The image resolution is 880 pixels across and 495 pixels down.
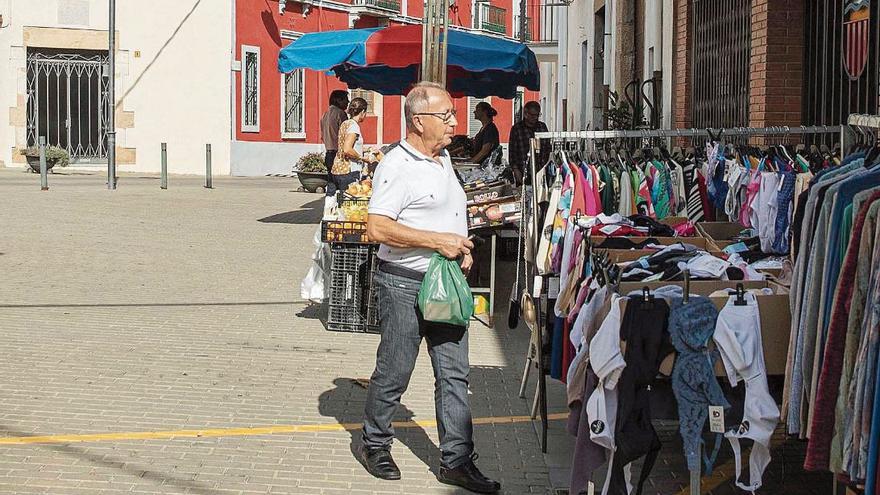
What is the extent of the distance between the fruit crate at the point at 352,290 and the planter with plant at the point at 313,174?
17.1m

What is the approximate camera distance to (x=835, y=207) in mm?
4465

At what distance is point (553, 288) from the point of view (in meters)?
6.87

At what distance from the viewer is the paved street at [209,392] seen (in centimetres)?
591

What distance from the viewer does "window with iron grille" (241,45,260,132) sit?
34.3 m

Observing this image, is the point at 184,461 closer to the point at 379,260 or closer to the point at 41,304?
the point at 379,260

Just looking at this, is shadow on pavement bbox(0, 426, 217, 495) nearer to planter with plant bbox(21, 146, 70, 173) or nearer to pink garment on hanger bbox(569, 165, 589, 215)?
pink garment on hanger bbox(569, 165, 589, 215)

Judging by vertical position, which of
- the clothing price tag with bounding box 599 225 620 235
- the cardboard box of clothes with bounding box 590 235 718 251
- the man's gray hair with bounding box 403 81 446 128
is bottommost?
the cardboard box of clothes with bounding box 590 235 718 251

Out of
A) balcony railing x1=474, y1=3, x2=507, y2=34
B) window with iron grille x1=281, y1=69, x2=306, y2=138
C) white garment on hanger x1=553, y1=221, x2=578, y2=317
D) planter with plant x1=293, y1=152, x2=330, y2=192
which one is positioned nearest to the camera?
white garment on hanger x1=553, y1=221, x2=578, y2=317

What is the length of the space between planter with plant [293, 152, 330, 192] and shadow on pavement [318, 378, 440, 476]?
19.1m

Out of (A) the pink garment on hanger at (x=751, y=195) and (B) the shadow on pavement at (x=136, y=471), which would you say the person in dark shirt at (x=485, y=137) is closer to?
(A) the pink garment on hanger at (x=751, y=195)

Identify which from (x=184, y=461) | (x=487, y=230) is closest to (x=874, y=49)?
(x=487, y=230)

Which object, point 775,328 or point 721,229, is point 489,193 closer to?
point 721,229

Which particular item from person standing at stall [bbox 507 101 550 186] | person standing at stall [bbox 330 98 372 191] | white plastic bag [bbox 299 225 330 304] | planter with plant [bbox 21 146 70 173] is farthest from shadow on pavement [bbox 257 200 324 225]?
planter with plant [bbox 21 146 70 173]

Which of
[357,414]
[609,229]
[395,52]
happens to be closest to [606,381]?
[609,229]
